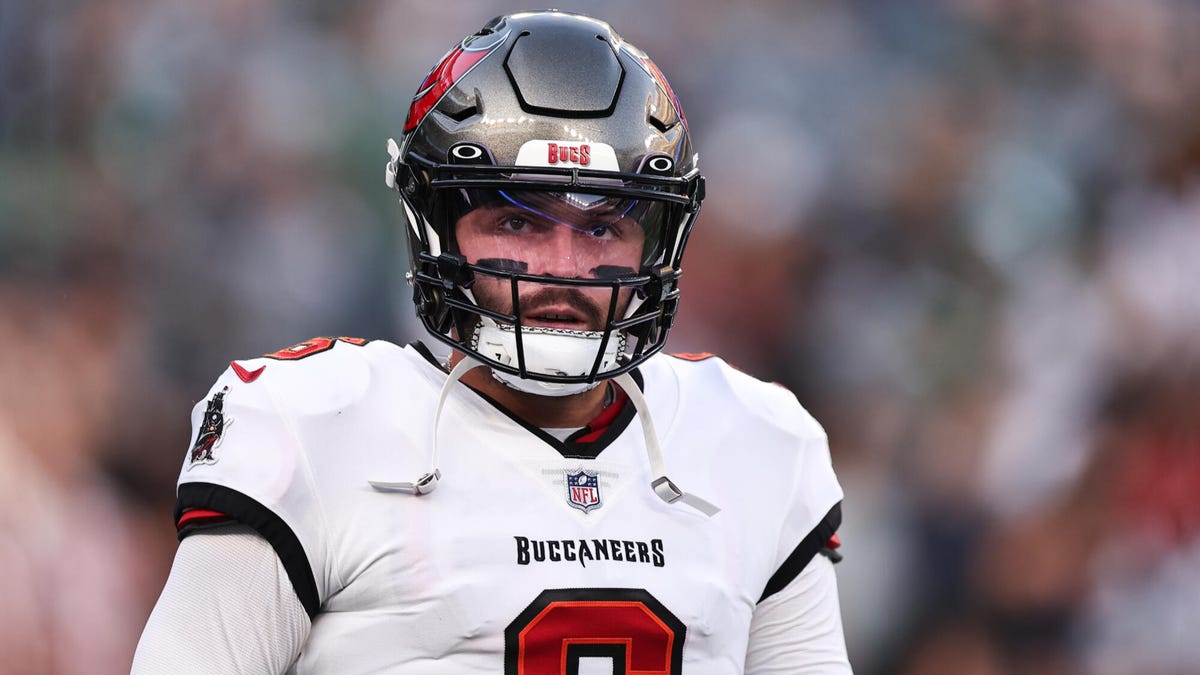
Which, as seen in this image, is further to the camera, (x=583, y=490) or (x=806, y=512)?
(x=806, y=512)

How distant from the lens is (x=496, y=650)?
133 cm

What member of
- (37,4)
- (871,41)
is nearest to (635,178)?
(37,4)

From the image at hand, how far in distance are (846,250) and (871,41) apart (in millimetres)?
497

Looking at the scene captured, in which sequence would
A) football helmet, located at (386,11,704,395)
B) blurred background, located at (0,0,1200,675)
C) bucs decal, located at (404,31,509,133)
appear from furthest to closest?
blurred background, located at (0,0,1200,675)
bucs decal, located at (404,31,509,133)
football helmet, located at (386,11,704,395)

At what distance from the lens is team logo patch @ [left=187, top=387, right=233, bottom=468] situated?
1340 mm

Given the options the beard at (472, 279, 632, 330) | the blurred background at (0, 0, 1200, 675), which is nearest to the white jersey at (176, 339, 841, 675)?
the beard at (472, 279, 632, 330)

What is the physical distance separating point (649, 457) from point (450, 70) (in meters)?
0.50

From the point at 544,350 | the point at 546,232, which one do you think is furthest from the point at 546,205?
the point at 544,350

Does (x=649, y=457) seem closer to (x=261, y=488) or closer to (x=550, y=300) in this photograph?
(x=550, y=300)

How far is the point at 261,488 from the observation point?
1289mm

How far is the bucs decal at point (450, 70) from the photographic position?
59.0 inches

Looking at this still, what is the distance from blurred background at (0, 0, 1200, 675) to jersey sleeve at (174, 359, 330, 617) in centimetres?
111

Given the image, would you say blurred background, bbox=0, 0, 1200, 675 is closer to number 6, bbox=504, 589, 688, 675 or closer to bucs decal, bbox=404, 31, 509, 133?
bucs decal, bbox=404, 31, 509, 133

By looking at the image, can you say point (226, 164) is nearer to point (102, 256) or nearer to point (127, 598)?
point (102, 256)
